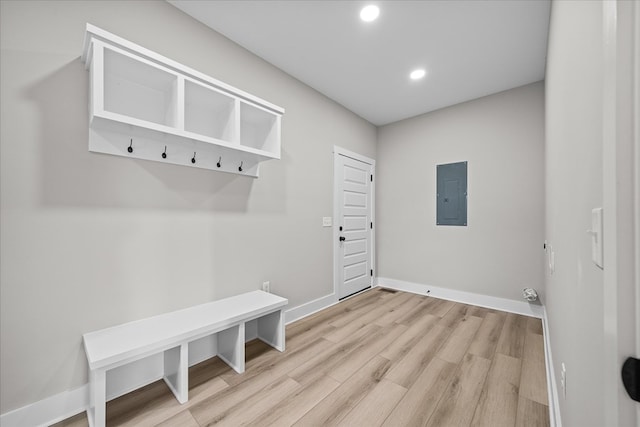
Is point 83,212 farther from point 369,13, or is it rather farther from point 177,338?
point 369,13

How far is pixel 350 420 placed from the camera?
1525mm

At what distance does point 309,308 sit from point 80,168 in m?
2.48

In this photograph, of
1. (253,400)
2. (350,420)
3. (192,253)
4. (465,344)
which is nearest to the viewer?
(350,420)

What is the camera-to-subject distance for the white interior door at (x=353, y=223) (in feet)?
11.7

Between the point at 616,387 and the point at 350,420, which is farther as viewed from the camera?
the point at 350,420

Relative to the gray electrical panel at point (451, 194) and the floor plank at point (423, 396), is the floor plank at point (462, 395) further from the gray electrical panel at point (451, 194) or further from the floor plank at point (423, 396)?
the gray electrical panel at point (451, 194)

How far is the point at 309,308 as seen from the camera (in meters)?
3.09

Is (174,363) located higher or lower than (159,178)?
lower

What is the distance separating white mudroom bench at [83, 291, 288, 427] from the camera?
1399mm

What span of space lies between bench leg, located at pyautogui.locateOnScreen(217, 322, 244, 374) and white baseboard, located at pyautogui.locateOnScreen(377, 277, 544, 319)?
289cm

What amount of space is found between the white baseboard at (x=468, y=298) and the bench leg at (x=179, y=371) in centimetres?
328

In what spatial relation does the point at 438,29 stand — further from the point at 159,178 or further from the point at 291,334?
the point at 291,334

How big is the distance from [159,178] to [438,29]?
2625mm

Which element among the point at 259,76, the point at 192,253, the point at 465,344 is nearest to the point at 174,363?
the point at 192,253
